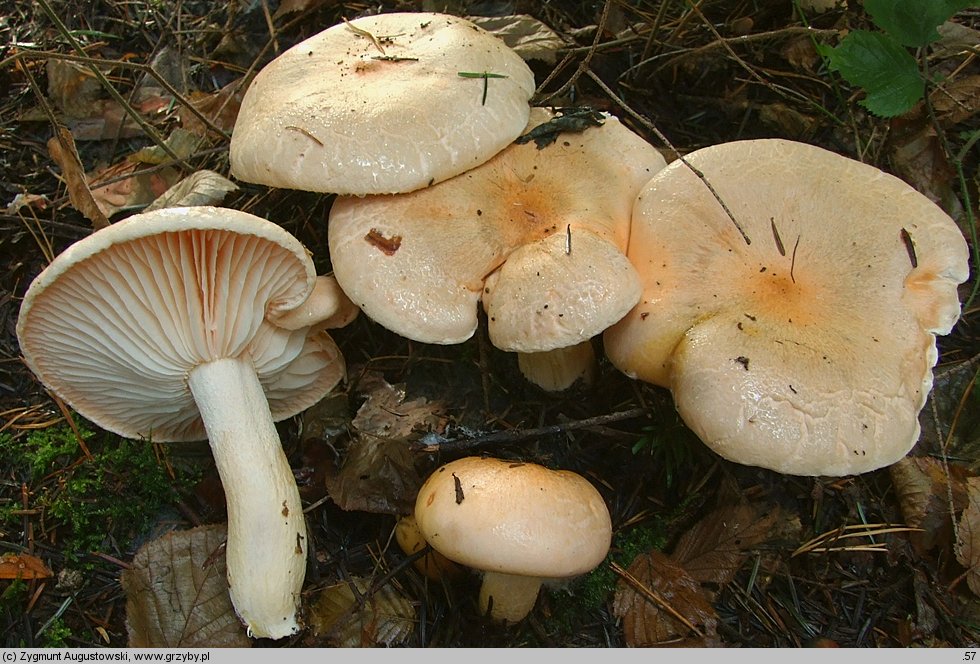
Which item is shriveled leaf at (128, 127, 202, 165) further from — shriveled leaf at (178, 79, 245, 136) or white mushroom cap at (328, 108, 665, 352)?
white mushroom cap at (328, 108, 665, 352)

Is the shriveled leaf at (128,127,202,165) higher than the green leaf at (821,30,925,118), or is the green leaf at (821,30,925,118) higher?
the green leaf at (821,30,925,118)

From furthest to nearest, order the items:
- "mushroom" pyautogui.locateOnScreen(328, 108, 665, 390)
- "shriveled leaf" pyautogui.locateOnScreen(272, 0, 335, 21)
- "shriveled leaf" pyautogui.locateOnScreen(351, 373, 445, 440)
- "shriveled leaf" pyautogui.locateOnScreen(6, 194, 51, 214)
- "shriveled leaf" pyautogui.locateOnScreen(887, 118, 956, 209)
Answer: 1. "shriveled leaf" pyautogui.locateOnScreen(272, 0, 335, 21)
2. "shriveled leaf" pyautogui.locateOnScreen(6, 194, 51, 214)
3. "shriveled leaf" pyautogui.locateOnScreen(887, 118, 956, 209)
4. "shriveled leaf" pyautogui.locateOnScreen(351, 373, 445, 440)
5. "mushroom" pyautogui.locateOnScreen(328, 108, 665, 390)

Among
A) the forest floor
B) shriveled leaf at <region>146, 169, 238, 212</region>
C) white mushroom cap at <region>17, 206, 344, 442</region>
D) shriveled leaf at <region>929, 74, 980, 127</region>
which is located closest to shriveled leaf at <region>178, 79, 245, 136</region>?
the forest floor

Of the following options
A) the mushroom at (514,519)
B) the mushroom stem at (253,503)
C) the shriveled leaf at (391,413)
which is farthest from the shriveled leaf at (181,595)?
the mushroom at (514,519)

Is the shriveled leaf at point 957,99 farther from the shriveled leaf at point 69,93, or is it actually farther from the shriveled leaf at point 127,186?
the shriveled leaf at point 69,93

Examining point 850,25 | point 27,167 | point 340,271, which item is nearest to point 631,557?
point 340,271

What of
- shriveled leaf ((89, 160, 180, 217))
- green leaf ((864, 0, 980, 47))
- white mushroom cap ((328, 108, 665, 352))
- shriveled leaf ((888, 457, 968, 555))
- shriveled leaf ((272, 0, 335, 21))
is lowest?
shriveled leaf ((888, 457, 968, 555))

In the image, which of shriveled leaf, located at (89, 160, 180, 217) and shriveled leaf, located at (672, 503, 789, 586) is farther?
shriveled leaf, located at (89, 160, 180, 217)
